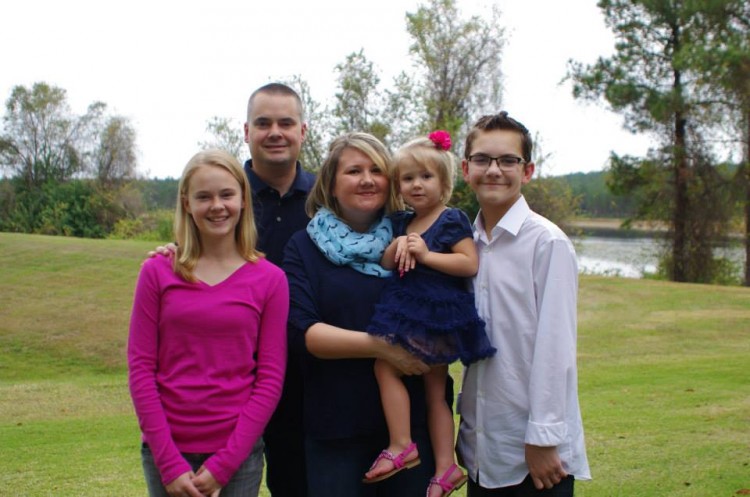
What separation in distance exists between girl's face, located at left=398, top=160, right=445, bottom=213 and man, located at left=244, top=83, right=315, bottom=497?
0.68 metres

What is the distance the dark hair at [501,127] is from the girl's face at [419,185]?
219 mm

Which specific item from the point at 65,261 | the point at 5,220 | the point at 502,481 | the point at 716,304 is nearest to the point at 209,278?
the point at 502,481

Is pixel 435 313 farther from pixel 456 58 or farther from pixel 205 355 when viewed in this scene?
pixel 456 58

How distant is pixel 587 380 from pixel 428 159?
8.09m

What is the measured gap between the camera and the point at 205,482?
2658 millimetres

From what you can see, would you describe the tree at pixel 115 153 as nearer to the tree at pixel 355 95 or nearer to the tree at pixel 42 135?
the tree at pixel 42 135

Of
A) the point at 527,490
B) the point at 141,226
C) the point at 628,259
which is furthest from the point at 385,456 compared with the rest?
the point at 141,226

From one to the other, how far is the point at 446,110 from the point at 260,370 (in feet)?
95.5

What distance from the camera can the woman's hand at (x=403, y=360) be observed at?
2777 mm

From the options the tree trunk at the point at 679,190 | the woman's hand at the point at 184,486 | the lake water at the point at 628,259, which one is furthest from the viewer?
the lake water at the point at 628,259

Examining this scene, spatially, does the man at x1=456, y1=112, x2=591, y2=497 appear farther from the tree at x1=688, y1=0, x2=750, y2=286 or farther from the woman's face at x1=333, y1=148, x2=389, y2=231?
the tree at x1=688, y1=0, x2=750, y2=286

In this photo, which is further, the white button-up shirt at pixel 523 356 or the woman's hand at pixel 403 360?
the woman's hand at pixel 403 360

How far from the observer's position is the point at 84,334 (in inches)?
545

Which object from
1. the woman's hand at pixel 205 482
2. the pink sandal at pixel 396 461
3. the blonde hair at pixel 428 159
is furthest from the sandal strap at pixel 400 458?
the blonde hair at pixel 428 159
